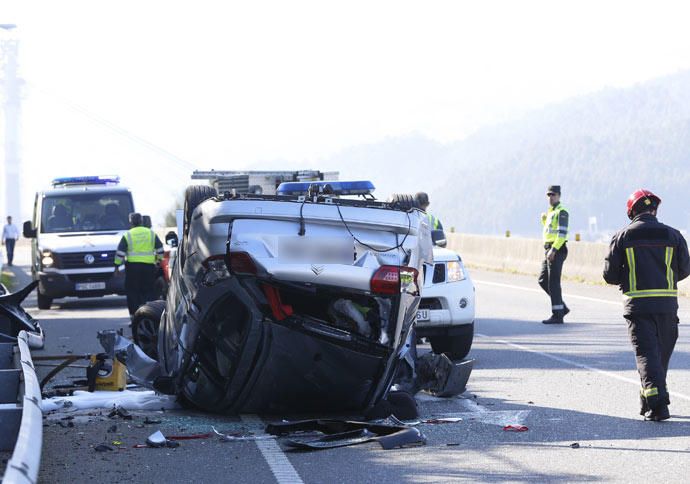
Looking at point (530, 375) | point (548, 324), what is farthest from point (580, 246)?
point (530, 375)

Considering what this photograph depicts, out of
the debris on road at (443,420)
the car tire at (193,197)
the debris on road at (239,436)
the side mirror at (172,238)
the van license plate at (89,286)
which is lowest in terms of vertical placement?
the van license plate at (89,286)

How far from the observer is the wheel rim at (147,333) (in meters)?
12.6

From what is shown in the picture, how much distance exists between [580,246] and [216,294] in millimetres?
18514

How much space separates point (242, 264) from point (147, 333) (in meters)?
4.86

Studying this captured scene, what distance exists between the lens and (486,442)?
791 cm

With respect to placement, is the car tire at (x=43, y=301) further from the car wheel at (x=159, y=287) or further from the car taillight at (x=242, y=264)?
the car taillight at (x=242, y=264)

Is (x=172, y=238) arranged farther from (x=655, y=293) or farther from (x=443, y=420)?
(x=655, y=293)

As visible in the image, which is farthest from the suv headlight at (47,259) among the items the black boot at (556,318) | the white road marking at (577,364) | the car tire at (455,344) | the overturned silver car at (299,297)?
the overturned silver car at (299,297)

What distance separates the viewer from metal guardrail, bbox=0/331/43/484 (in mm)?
4941

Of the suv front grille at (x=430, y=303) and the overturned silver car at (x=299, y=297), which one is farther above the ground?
the overturned silver car at (x=299, y=297)

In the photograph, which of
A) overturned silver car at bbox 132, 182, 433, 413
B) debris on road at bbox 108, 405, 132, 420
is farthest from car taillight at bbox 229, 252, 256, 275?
debris on road at bbox 108, 405, 132, 420

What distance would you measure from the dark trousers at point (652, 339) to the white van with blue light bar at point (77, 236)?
13.3m

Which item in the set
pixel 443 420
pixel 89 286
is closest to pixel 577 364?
pixel 443 420

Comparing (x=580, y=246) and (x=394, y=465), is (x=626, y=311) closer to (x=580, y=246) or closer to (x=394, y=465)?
(x=394, y=465)
